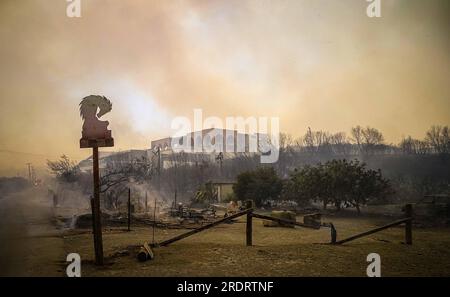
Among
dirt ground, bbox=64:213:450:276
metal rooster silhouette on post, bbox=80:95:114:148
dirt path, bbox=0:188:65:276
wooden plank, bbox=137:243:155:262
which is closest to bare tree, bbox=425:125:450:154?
dirt ground, bbox=64:213:450:276

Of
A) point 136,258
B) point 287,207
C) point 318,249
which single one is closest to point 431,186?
point 287,207

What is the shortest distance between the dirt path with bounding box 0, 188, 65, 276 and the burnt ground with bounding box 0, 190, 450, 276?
0.06 feet

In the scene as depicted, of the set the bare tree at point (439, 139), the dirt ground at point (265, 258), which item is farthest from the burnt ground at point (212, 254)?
the bare tree at point (439, 139)

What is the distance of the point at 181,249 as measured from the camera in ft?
24.8

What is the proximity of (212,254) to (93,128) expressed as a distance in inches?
148

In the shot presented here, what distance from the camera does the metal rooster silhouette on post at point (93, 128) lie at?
263 inches

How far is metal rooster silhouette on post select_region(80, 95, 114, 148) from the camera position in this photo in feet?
21.9

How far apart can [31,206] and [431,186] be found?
17938 millimetres

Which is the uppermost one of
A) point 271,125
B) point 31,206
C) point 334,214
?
point 271,125

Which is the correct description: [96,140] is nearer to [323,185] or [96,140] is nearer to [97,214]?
[97,214]

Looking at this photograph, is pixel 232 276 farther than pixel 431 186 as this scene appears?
No

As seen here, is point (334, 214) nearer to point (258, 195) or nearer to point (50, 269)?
point (258, 195)

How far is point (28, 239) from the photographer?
8.98 metres

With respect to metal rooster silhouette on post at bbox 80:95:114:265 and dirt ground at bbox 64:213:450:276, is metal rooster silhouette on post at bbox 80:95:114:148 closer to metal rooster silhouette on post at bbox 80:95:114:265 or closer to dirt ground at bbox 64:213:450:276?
metal rooster silhouette on post at bbox 80:95:114:265
